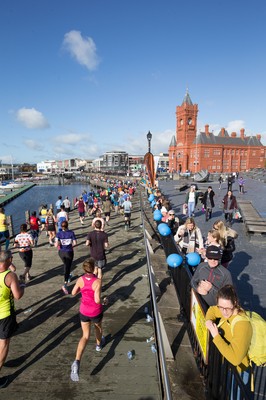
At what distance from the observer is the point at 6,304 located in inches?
144

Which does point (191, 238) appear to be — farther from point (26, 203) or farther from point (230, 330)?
point (26, 203)

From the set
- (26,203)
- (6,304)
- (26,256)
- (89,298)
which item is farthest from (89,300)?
(26,203)

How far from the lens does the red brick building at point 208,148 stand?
8569 cm

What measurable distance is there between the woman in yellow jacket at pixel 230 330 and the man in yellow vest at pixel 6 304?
2.70m

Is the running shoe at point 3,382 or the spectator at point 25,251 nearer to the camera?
the running shoe at point 3,382

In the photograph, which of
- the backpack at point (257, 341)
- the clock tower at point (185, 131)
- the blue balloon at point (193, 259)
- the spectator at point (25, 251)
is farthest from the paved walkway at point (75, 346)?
the clock tower at point (185, 131)

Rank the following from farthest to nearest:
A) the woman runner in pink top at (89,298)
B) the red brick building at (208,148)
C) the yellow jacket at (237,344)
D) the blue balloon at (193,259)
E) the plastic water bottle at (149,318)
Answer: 1. the red brick building at (208,148)
2. the blue balloon at (193,259)
3. the plastic water bottle at (149,318)
4. the woman runner in pink top at (89,298)
5. the yellow jacket at (237,344)

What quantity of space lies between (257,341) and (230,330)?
9.8 inches

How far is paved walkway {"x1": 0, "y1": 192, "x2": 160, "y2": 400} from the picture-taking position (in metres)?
3.55

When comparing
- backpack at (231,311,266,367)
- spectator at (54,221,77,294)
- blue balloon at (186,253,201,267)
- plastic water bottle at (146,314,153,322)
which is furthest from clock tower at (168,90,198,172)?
backpack at (231,311,266,367)

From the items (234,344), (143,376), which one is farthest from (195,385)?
(234,344)

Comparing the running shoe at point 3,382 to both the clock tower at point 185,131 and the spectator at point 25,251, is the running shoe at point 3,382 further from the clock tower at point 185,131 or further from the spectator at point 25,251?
the clock tower at point 185,131

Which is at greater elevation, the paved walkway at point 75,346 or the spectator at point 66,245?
the spectator at point 66,245

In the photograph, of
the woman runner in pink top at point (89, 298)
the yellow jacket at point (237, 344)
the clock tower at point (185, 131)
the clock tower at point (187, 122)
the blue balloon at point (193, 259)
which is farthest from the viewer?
the clock tower at point (187, 122)
